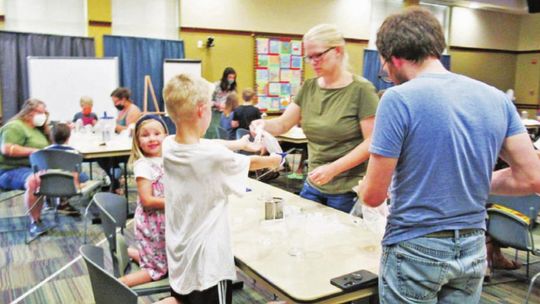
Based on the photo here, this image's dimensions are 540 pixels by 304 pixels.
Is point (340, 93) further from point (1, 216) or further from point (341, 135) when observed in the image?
point (1, 216)

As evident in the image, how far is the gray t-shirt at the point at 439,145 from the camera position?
125 centimetres

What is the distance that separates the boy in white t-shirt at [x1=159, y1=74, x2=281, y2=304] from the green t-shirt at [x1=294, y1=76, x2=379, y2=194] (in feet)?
2.19

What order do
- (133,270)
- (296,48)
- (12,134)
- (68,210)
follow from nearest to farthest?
1. (133,270)
2. (12,134)
3. (68,210)
4. (296,48)

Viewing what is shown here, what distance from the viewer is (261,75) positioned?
391 inches

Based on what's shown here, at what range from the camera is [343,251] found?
1785 mm

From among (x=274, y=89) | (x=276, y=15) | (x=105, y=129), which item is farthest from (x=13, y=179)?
(x=276, y=15)

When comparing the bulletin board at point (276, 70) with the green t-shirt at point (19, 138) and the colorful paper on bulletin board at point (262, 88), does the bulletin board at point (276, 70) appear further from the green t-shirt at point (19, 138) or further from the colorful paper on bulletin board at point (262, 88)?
the green t-shirt at point (19, 138)

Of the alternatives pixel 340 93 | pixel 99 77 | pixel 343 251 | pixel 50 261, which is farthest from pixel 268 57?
pixel 343 251

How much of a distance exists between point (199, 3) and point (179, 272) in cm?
808

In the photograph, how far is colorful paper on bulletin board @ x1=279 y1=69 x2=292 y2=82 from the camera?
10117 millimetres

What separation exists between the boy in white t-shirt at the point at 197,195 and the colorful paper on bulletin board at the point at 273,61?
8.33 m

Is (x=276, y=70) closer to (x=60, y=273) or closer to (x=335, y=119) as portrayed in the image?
(x=60, y=273)

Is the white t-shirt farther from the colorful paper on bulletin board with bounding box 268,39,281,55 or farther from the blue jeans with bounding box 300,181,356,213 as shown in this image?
the colorful paper on bulletin board with bounding box 268,39,281,55

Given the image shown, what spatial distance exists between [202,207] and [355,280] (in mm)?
562
